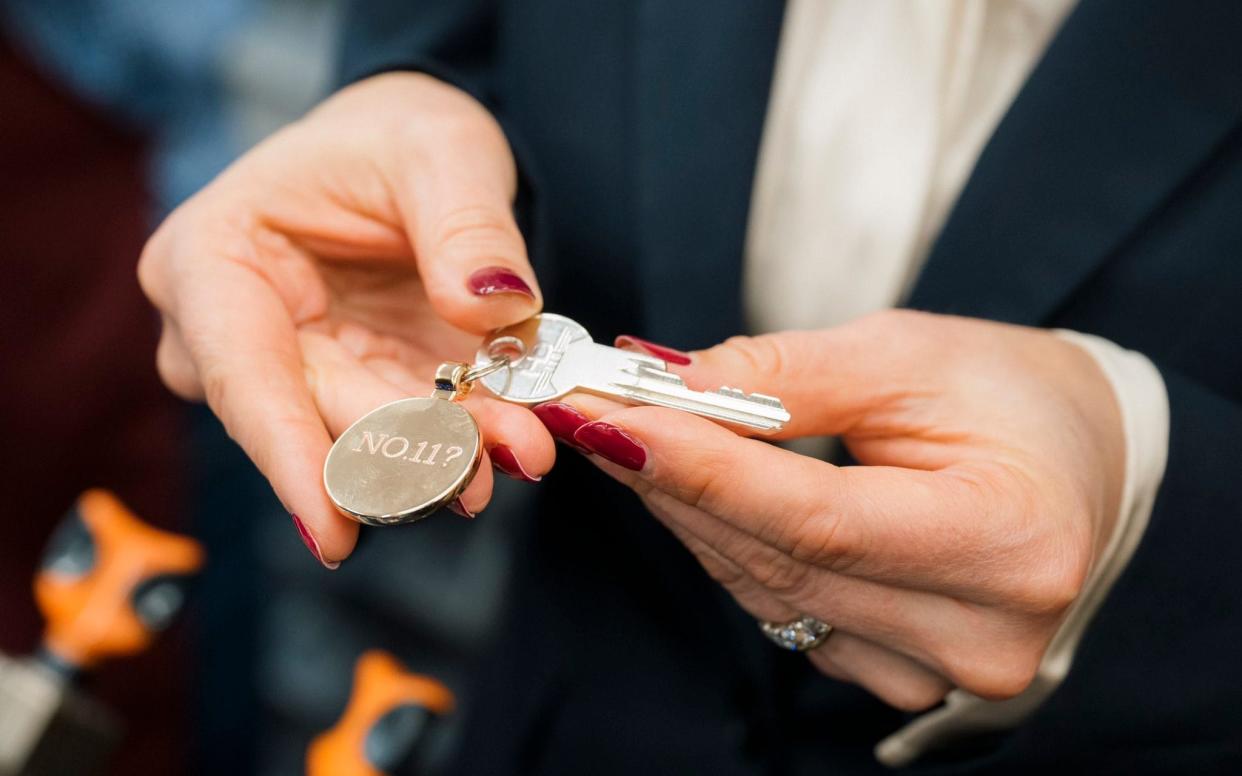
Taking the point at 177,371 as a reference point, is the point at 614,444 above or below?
above

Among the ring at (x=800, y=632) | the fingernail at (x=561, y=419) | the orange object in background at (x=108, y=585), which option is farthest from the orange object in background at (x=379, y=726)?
the fingernail at (x=561, y=419)

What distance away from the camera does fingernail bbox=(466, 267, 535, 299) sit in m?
0.76

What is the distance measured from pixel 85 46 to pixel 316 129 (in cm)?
151

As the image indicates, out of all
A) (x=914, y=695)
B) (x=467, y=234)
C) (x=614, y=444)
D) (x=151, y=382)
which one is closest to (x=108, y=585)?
(x=151, y=382)

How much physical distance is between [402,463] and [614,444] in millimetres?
179

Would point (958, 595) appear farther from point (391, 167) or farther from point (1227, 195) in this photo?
point (391, 167)

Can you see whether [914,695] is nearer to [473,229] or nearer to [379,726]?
[473,229]

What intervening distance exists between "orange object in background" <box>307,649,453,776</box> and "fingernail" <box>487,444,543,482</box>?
945mm

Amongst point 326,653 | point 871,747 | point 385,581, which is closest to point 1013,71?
point 871,747

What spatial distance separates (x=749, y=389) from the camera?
2.48ft

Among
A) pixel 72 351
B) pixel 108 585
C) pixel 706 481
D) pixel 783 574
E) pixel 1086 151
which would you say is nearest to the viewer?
pixel 706 481

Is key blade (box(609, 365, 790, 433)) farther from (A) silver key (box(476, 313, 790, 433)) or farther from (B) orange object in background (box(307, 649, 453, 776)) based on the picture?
(B) orange object in background (box(307, 649, 453, 776))

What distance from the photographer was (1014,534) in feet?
2.34

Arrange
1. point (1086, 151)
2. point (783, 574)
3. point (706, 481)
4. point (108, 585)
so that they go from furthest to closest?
point (108, 585) < point (1086, 151) < point (783, 574) < point (706, 481)
